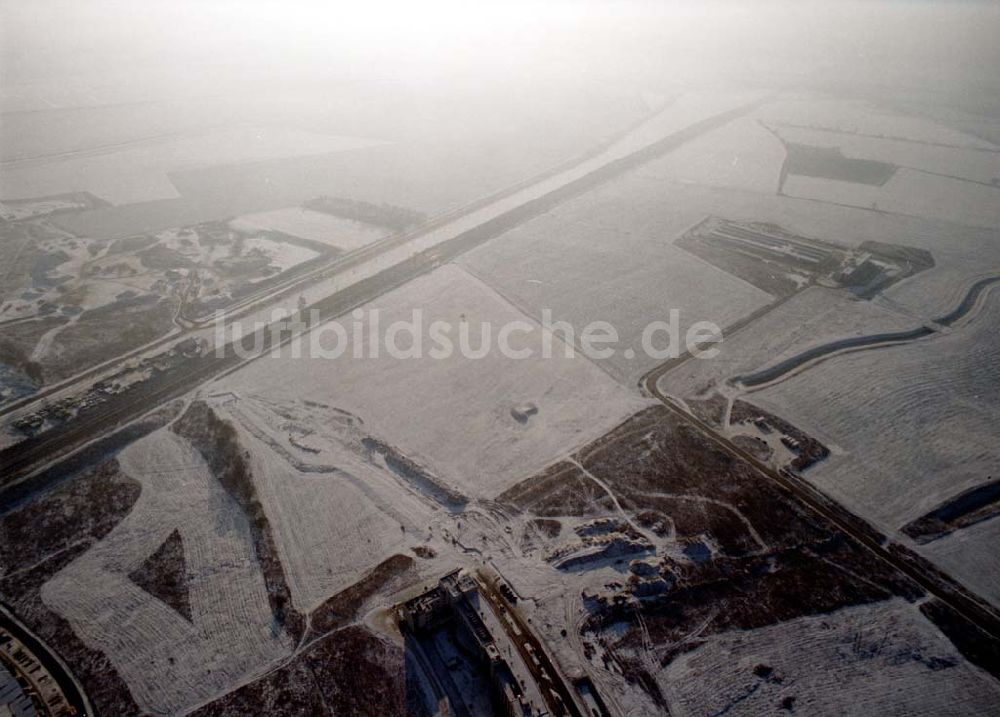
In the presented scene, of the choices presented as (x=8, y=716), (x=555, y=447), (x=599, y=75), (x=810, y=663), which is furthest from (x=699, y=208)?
(x=599, y=75)

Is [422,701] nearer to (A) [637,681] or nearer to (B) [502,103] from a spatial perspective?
(A) [637,681]

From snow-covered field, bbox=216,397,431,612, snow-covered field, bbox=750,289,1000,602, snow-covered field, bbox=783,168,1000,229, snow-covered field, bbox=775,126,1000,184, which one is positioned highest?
snow-covered field, bbox=775,126,1000,184

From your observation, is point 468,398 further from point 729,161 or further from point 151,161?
point 151,161

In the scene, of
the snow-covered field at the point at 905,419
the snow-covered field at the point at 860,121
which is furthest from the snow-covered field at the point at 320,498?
the snow-covered field at the point at 860,121

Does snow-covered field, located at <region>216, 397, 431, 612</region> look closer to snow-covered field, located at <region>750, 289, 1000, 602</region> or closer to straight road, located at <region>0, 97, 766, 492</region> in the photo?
straight road, located at <region>0, 97, 766, 492</region>

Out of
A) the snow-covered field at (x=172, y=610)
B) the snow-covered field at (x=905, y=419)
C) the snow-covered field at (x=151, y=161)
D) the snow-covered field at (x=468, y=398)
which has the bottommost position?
the snow-covered field at (x=172, y=610)

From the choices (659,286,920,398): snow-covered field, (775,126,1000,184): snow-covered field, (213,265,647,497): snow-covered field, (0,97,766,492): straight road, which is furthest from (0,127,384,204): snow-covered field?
(775,126,1000,184): snow-covered field

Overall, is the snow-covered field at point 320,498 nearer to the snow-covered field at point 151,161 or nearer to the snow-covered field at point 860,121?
the snow-covered field at point 151,161
